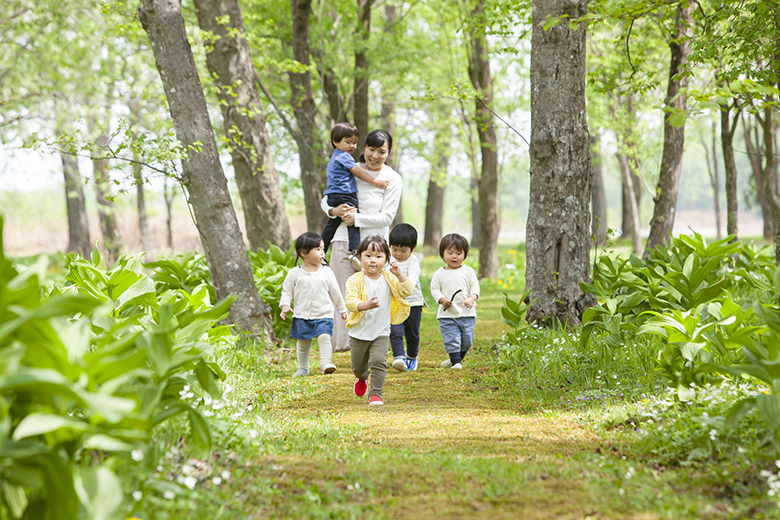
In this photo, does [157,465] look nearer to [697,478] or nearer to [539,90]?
[697,478]

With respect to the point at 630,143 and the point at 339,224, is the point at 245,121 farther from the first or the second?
the point at 630,143

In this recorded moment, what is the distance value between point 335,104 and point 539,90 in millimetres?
7431

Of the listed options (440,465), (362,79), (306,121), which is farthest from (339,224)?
(362,79)

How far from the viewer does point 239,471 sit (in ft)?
8.66

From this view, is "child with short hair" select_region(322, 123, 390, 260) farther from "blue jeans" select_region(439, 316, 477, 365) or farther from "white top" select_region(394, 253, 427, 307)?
"blue jeans" select_region(439, 316, 477, 365)

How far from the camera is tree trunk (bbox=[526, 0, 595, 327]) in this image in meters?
A: 5.50

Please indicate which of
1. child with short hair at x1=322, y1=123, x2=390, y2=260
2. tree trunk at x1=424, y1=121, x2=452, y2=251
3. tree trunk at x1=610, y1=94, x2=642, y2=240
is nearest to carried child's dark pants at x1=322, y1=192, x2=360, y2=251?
child with short hair at x1=322, y1=123, x2=390, y2=260

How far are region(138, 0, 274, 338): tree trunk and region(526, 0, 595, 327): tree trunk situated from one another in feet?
10.2

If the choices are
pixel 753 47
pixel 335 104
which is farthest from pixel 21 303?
pixel 335 104

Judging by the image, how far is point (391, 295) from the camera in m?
4.87

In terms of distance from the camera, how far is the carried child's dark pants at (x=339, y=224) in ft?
18.7

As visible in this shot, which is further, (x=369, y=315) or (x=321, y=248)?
(x=321, y=248)

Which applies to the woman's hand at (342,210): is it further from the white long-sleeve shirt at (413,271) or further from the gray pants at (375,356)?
the gray pants at (375,356)

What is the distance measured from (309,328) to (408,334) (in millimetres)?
991
